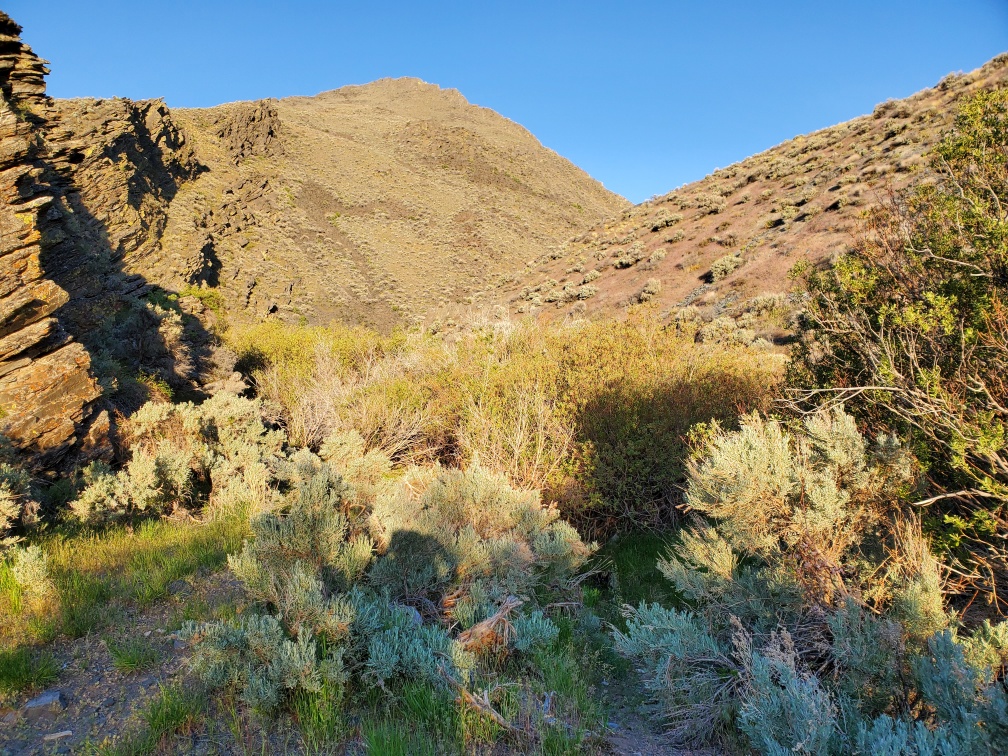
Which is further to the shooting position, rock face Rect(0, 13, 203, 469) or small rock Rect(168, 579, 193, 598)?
rock face Rect(0, 13, 203, 469)

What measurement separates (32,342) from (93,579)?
4.03 metres

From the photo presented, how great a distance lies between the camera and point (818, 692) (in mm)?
2088

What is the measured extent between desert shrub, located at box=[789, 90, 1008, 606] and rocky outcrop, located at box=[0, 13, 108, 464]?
785 cm

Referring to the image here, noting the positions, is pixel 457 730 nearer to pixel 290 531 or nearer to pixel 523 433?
pixel 290 531

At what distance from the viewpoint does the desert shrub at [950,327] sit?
9.55ft

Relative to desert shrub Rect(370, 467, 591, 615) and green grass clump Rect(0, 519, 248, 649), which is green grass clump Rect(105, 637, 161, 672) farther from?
desert shrub Rect(370, 467, 591, 615)

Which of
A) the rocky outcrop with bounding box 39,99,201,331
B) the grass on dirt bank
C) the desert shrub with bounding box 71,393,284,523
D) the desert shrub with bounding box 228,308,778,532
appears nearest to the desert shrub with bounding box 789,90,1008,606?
the desert shrub with bounding box 228,308,778,532

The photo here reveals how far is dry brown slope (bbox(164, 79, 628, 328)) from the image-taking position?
1109 inches

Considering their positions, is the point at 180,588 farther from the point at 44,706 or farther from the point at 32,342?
the point at 32,342

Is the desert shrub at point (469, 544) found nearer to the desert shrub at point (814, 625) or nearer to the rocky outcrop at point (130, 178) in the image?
the desert shrub at point (814, 625)

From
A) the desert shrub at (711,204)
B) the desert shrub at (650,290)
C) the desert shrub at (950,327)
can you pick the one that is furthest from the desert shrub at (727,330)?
the desert shrub at (711,204)

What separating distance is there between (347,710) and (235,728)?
1.67 feet

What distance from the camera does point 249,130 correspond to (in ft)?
119

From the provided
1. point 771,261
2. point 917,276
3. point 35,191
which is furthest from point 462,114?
point 917,276
